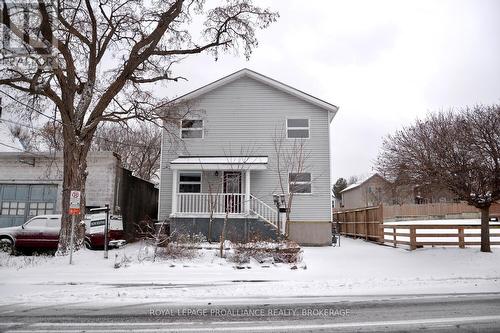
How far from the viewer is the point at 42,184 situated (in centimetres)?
1895

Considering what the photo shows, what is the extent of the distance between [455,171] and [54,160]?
17.3 metres

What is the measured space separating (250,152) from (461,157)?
9441mm

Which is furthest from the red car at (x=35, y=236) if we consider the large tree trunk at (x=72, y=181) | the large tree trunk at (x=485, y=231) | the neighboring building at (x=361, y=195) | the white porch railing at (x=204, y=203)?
the neighboring building at (x=361, y=195)

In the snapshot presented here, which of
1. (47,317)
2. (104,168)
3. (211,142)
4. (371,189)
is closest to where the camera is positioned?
(47,317)

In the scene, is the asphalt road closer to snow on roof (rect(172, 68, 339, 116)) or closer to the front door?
the front door

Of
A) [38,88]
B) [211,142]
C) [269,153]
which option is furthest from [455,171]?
[38,88]

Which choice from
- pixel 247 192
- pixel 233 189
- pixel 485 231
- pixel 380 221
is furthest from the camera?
pixel 233 189

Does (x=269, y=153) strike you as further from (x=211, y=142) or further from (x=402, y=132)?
(x=402, y=132)

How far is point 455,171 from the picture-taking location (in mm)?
13391

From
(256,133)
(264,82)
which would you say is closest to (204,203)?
(256,133)

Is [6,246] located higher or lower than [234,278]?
higher

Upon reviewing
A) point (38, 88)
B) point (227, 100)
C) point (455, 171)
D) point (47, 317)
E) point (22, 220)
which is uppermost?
point (227, 100)

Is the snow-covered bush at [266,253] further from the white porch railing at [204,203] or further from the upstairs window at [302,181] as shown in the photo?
the upstairs window at [302,181]

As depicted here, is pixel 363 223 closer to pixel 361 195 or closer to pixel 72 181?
pixel 72 181
